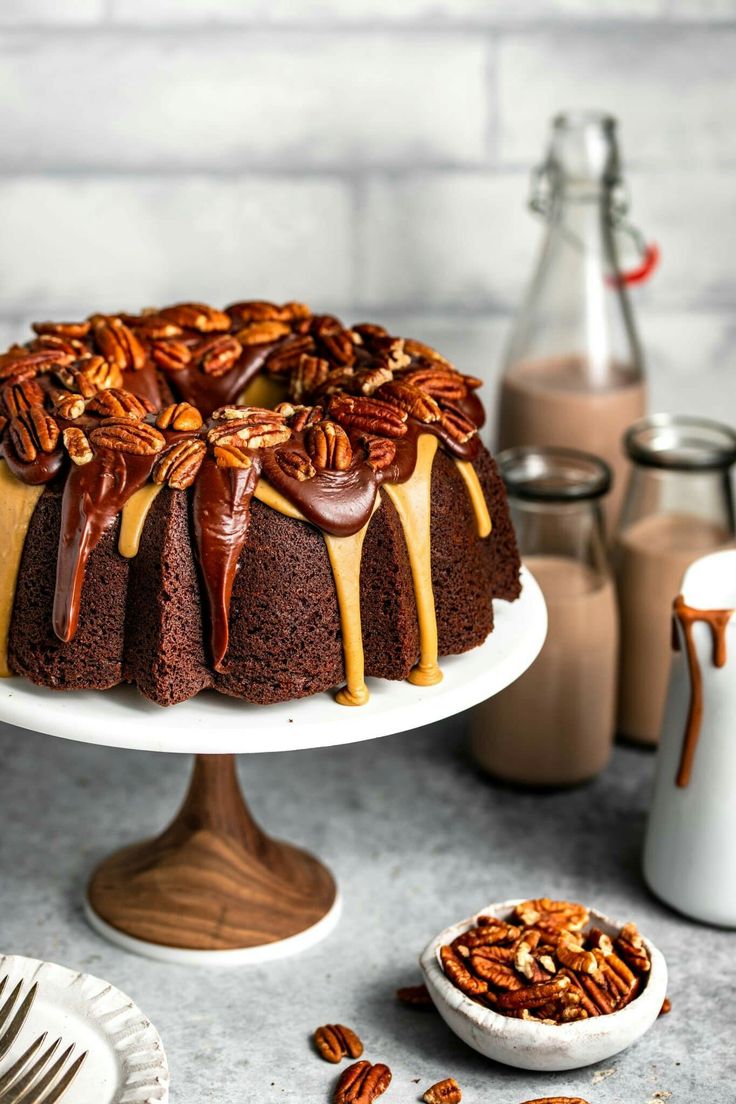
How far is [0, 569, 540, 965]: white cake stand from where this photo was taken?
1.15 m

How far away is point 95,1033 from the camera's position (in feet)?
3.75

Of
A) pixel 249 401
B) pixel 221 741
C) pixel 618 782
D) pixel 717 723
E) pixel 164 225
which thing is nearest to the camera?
pixel 221 741

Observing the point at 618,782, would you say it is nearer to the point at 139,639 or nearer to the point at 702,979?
the point at 702,979

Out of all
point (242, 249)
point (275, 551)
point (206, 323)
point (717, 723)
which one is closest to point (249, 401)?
point (206, 323)

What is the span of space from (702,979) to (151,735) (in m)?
0.53

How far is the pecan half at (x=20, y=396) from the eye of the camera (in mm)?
1230

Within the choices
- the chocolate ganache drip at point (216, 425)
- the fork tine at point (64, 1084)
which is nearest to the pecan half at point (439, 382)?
the chocolate ganache drip at point (216, 425)

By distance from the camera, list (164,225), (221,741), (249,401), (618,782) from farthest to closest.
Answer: (164,225) → (618,782) → (249,401) → (221,741)

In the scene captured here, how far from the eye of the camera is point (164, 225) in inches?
78.1

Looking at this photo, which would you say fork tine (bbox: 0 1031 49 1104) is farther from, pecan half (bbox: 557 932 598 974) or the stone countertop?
pecan half (bbox: 557 932 598 974)

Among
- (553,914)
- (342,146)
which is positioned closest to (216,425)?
(553,914)

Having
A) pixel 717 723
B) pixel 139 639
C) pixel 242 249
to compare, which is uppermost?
pixel 242 249

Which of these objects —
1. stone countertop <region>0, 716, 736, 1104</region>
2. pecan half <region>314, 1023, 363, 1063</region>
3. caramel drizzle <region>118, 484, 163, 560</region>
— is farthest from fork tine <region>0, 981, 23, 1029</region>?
caramel drizzle <region>118, 484, 163, 560</region>

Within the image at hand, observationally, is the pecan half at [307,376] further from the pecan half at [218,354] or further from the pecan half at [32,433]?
the pecan half at [32,433]
